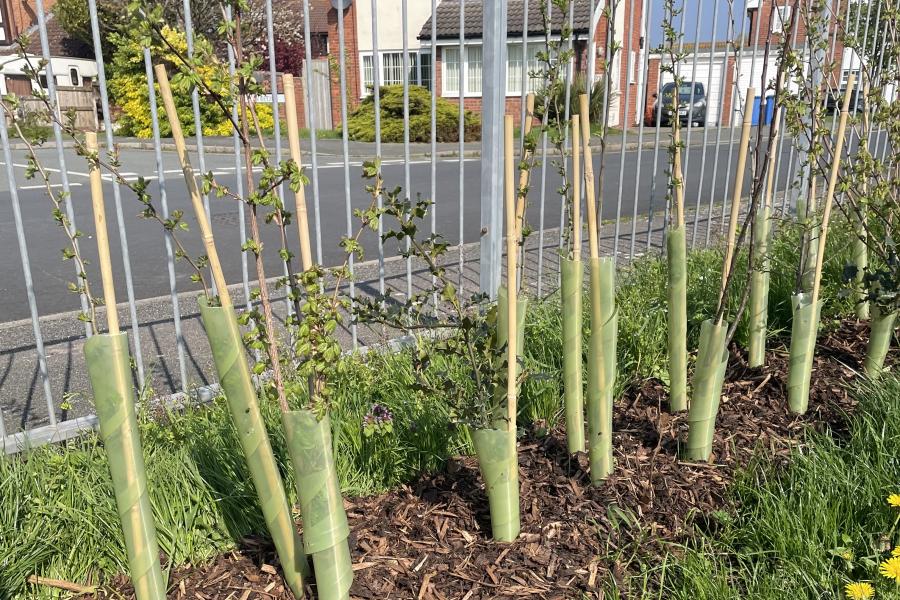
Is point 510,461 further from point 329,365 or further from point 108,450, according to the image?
point 108,450

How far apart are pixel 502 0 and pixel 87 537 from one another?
2638mm

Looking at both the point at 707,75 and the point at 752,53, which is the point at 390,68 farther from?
the point at 752,53

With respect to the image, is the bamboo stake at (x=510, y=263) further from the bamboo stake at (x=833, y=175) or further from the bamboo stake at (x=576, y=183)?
the bamboo stake at (x=833, y=175)

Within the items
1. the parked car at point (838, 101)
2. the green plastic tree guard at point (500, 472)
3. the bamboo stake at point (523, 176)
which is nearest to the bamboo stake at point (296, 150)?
the green plastic tree guard at point (500, 472)

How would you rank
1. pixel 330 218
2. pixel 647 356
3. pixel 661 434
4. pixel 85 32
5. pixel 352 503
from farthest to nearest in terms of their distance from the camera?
pixel 85 32 → pixel 330 218 → pixel 647 356 → pixel 661 434 → pixel 352 503

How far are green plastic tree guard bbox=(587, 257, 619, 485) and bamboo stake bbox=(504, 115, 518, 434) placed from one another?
0.32m

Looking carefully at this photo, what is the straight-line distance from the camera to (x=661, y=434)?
2.53m

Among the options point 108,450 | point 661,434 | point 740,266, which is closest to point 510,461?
point 661,434

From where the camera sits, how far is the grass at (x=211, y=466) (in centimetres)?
203

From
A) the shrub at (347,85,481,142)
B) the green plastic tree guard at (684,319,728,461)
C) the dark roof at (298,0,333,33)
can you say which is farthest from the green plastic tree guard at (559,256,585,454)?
the dark roof at (298,0,333,33)

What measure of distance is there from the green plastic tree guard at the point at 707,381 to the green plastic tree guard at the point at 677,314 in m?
0.18

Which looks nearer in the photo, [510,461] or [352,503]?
[510,461]

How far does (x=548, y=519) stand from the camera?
2197mm

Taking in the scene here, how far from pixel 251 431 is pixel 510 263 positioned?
2.42ft
